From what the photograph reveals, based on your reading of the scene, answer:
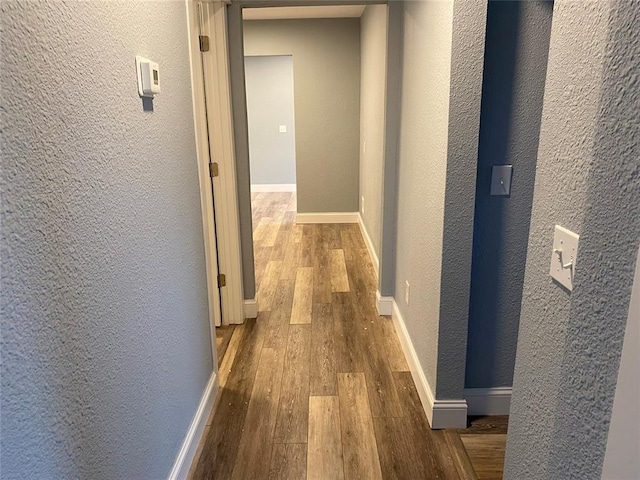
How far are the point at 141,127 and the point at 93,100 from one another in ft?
0.98

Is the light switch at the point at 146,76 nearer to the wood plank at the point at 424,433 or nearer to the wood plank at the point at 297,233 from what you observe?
the wood plank at the point at 424,433

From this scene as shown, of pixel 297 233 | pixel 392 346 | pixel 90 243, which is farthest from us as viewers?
pixel 297 233

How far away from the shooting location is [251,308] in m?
3.37

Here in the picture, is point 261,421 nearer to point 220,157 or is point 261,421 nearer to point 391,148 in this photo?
point 220,157

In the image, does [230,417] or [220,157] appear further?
[220,157]

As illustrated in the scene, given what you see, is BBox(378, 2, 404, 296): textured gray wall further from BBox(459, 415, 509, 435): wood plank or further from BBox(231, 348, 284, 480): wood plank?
BBox(459, 415, 509, 435): wood plank

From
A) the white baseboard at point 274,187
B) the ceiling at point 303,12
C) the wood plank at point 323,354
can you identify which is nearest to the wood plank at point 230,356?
the wood plank at point 323,354

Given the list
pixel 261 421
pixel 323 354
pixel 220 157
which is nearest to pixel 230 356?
pixel 323 354

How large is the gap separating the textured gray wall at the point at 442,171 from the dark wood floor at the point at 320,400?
0.25 metres

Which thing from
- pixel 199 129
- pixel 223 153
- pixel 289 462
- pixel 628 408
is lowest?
pixel 289 462

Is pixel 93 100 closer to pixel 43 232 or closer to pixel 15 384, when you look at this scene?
pixel 43 232

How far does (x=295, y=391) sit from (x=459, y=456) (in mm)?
858

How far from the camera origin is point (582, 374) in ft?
2.77

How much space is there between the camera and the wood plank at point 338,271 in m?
3.92
